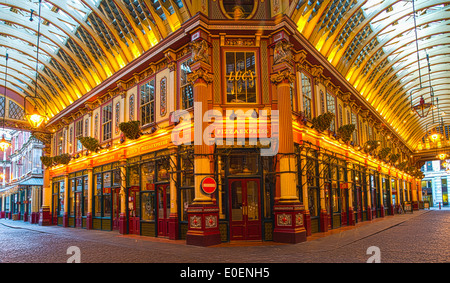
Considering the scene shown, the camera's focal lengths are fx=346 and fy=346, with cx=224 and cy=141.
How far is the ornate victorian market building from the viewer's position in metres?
13.4

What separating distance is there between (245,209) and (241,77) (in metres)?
5.27

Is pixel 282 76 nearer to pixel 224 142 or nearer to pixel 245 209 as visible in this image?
pixel 224 142

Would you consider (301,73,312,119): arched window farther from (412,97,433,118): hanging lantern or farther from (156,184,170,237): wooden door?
(156,184,170,237): wooden door

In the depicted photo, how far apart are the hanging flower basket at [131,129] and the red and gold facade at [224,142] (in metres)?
0.44

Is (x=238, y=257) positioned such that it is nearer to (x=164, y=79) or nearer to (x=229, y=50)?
(x=229, y=50)

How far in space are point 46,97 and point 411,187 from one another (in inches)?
1679

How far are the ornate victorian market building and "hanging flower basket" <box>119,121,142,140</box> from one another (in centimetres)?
5

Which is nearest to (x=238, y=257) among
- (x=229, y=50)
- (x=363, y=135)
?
(x=229, y=50)

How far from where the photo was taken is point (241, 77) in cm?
1404

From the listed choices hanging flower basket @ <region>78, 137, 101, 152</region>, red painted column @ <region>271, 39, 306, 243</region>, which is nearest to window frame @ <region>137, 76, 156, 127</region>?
hanging flower basket @ <region>78, 137, 101, 152</region>

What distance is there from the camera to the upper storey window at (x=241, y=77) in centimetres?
1396

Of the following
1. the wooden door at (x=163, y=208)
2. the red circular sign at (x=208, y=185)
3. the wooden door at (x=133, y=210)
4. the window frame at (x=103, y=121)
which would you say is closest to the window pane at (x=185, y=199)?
the wooden door at (x=163, y=208)

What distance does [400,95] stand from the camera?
32562 mm

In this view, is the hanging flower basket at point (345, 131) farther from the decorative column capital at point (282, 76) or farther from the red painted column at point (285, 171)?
the decorative column capital at point (282, 76)
